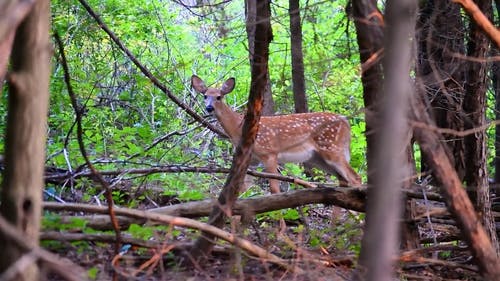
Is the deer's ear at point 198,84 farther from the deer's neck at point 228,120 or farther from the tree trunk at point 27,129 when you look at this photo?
the tree trunk at point 27,129

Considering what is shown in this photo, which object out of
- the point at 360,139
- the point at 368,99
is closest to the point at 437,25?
the point at 368,99

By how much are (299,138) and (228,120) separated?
4.18ft

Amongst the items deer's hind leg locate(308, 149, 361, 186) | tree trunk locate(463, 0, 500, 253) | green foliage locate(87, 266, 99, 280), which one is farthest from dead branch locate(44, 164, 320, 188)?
deer's hind leg locate(308, 149, 361, 186)

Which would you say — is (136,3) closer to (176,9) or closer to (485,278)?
(176,9)

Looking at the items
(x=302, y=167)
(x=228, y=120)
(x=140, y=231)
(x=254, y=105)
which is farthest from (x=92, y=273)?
(x=302, y=167)

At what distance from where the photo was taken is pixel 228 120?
35.7ft

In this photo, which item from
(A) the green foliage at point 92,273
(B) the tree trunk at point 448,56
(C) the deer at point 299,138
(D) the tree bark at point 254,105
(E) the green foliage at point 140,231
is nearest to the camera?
(A) the green foliage at point 92,273

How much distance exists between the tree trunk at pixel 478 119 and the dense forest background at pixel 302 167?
0.01 m

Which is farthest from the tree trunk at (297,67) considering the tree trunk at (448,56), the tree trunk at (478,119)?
the tree trunk at (478,119)

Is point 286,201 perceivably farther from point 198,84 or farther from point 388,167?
point 198,84

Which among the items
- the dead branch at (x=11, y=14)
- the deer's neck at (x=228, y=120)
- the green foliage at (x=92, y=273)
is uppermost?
the deer's neck at (x=228, y=120)

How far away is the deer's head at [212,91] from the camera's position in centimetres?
1081

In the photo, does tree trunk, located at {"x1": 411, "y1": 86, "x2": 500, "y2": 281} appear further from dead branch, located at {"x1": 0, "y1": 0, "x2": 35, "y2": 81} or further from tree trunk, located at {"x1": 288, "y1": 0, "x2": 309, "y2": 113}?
tree trunk, located at {"x1": 288, "y1": 0, "x2": 309, "y2": 113}

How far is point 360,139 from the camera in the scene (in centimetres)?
1200
